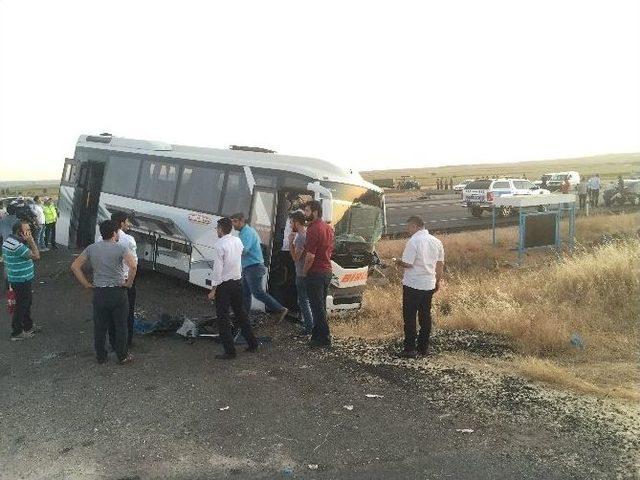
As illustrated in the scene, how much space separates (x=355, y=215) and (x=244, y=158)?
2.91 meters

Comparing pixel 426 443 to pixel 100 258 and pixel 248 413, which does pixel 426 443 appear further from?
pixel 100 258

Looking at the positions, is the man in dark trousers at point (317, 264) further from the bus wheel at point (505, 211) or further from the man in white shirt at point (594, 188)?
the man in white shirt at point (594, 188)

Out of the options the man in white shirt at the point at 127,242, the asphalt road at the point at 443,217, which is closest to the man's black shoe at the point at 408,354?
the man in white shirt at the point at 127,242

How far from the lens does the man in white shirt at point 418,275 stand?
7.61m

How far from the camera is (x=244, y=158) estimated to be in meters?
12.3

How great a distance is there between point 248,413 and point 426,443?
6.17 feet

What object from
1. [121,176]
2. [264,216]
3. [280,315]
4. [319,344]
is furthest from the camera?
[121,176]

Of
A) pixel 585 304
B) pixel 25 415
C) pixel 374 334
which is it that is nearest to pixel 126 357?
pixel 25 415

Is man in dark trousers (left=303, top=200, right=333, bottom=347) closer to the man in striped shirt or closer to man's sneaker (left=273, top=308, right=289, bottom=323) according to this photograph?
man's sneaker (left=273, top=308, right=289, bottom=323)

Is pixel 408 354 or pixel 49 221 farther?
pixel 49 221

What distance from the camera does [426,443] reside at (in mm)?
5371

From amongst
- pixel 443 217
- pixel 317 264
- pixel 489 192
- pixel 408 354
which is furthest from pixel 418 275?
pixel 443 217

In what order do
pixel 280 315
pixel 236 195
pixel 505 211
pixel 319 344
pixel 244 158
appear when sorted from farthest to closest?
pixel 505 211 < pixel 244 158 < pixel 236 195 < pixel 280 315 < pixel 319 344

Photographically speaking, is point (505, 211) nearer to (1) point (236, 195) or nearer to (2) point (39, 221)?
(1) point (236, 195)
